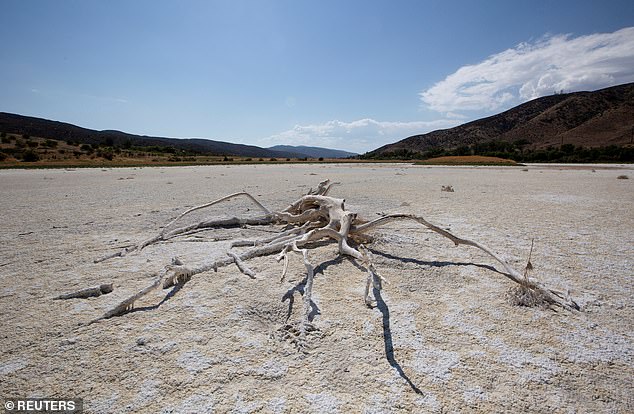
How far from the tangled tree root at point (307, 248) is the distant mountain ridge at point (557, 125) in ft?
208

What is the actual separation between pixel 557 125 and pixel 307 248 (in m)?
78.5

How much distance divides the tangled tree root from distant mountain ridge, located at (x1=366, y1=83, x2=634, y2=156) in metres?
63.5

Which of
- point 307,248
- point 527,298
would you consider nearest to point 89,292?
point 307,248

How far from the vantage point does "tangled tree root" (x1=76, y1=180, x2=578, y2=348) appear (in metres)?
2.12

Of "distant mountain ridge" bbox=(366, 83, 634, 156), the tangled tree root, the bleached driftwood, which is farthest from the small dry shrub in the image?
"distant mountain ridge" bbox=(366, 83, 634, 156)

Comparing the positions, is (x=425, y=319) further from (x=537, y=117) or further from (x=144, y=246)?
(x=537, y=117)

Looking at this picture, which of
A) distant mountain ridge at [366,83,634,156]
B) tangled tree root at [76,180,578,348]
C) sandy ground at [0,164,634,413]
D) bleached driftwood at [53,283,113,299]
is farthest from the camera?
distant mountain ridge at [366,83,634,156]

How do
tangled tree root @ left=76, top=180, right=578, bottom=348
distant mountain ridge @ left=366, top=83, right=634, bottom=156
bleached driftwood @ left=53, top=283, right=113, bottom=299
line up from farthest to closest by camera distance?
distant mountain ridge @ left=366, top=83, right=634, bottom=156
bleached driftwood @ left=53, top=283, right=113, bottom=299
tangled tree root @ left=76, top=180, right=578, bottom=348

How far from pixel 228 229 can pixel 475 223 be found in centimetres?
385

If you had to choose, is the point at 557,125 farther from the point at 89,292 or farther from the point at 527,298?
the point at 89,292

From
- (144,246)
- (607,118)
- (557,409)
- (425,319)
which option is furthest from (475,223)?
(607,118)

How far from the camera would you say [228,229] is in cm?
442

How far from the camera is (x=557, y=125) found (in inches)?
2443

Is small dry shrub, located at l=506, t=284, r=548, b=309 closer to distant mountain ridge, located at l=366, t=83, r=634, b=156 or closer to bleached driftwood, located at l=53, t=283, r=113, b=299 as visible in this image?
bleached driftwood, located at l=53, t=283, r=113, b=299
